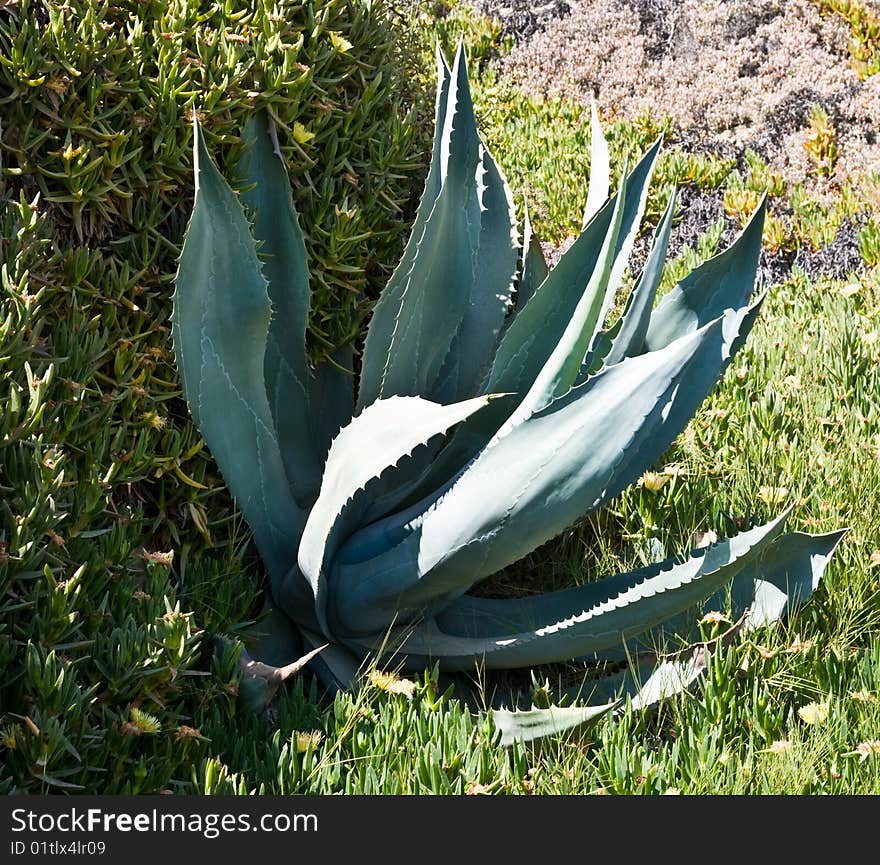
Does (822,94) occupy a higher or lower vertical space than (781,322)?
higher

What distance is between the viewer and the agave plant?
6.48 feet

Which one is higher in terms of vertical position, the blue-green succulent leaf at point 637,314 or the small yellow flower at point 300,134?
the small yellow flower at point 300,134

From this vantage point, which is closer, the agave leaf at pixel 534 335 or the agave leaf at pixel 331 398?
the agave leaf at pixel 534 335

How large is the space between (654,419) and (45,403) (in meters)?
1.05

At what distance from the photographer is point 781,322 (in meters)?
3.96

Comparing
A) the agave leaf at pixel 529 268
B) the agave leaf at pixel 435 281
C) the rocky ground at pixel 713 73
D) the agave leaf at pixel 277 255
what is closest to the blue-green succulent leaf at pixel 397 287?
the agave leaf at pixel 435 281

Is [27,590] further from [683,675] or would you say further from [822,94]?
[822,94]

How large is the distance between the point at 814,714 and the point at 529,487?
2.40ft

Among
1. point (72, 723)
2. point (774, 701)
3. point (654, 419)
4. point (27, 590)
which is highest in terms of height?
point (654, 419)

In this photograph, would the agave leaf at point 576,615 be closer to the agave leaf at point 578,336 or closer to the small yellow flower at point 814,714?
the small yellow flower at point 814,714

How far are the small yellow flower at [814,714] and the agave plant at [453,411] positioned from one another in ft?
0.86

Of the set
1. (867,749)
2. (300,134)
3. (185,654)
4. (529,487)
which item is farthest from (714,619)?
(300,134)

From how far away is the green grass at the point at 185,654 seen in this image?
1.74 meters

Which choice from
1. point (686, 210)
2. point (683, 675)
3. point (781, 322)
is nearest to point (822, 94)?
point (686, 210)
